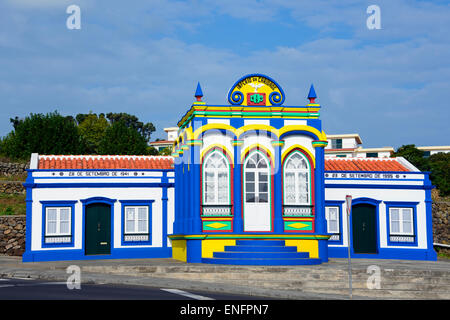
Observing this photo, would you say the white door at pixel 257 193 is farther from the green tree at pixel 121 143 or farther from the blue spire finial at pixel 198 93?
the green tree at pixel 121 143

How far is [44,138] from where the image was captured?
48250 millimetres

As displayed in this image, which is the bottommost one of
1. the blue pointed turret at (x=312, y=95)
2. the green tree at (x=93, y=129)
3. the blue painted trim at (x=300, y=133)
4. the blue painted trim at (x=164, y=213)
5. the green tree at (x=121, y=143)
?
the blue painted trim at (x=164, y=213)

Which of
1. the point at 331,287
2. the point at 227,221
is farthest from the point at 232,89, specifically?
the point at 331,287

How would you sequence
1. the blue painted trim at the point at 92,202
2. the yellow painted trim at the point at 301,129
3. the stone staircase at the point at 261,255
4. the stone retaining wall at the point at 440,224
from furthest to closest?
the stone retaining wall at the point at 440,224 < the blue painted trim at the point at 92,202 < the yellow painted trim at the point at 301,129 < the stone staircase at the point at 261,255

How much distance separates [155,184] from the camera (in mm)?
24484

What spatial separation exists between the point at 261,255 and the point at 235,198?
8.48 ft

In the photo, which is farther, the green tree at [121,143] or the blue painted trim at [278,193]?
the green tree at [121,143]

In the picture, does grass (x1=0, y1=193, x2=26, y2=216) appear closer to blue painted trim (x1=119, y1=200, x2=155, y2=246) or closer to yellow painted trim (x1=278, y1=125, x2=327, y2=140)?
blue painted trim (x1=119, y1=200, x2=155, y2=246)

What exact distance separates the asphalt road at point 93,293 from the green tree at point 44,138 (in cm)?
3402

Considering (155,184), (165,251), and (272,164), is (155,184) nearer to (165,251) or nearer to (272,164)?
(165,251)

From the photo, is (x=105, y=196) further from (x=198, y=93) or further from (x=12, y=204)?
(x=12, y=204)

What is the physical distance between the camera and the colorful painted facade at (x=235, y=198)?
A: 69.8 ft

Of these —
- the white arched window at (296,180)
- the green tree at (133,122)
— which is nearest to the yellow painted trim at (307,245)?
the white arched window at (296,180)
